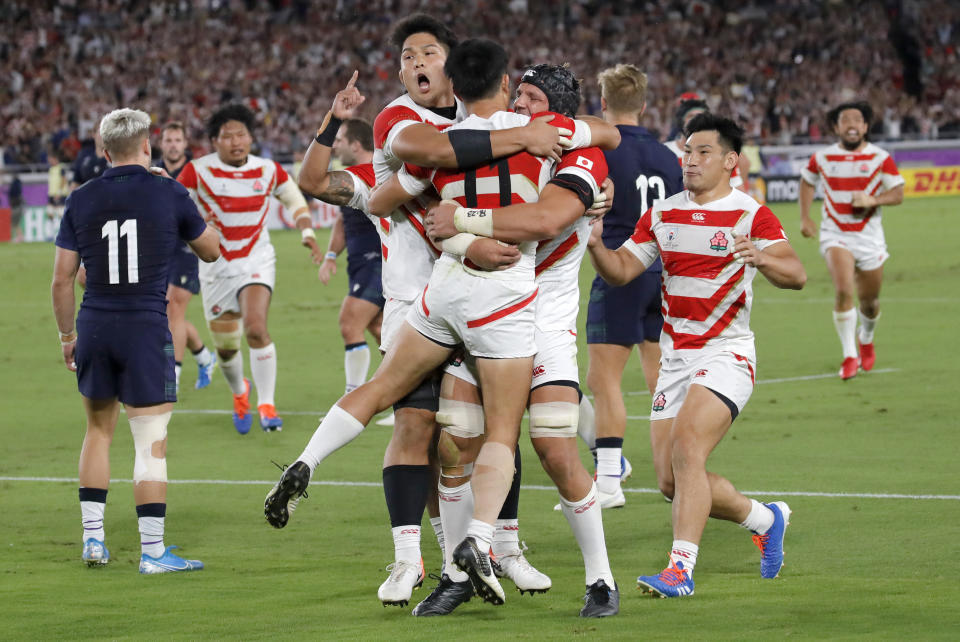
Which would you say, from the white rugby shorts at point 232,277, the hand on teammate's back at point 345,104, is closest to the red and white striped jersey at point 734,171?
the hand on teammate's back at point 345,104

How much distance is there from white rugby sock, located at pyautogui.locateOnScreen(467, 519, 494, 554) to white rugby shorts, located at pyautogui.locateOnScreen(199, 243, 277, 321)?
19.7 feet

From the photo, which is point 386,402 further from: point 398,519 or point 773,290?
point 773,290

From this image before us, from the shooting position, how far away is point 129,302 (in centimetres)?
667

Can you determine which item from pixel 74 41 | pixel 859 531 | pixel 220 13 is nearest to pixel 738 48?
pixel 220 13

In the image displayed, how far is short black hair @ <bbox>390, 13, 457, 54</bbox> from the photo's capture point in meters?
6.00

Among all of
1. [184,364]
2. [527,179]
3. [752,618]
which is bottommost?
[184,364]

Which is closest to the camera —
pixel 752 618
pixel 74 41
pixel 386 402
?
pixel 752 618

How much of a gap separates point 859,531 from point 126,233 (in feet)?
13.2

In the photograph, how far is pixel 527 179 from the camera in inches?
213

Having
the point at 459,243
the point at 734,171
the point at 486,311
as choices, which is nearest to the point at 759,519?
the point at 486,311

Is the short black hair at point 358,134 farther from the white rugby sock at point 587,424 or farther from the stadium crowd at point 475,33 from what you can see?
the stadium crowd at point 475,33

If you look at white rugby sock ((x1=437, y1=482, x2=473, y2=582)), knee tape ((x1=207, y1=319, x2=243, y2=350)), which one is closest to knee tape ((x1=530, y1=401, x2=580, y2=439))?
white rugby sock ((x1=437, y1=482, x2=473, y2=582))

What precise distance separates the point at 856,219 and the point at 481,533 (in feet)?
28.2

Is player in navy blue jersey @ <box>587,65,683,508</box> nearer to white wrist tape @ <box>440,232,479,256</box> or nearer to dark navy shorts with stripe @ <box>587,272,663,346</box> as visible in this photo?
dark navy shorts with stripe @ <box>587,272,663,346</box>
